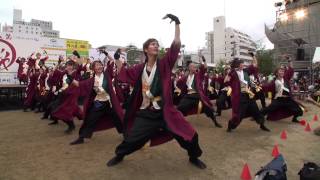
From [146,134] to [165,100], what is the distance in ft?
1.93

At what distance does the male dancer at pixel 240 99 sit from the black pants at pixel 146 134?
341 centimetres

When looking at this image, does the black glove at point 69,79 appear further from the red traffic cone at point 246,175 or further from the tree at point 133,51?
the red traffic cone at point 246,175

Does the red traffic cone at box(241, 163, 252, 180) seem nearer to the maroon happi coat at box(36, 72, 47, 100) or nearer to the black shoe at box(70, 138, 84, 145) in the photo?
the black shoe at box(70, 138, 84, 145)

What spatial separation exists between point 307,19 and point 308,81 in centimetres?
1201

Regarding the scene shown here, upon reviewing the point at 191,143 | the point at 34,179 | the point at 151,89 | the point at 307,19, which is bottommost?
the point at 34,179

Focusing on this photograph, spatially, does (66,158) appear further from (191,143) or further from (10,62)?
(10,62)

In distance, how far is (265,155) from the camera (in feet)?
19.7

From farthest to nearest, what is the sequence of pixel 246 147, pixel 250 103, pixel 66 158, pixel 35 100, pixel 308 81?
pixel 308 81, pixel 35 100, pixel 250 103, pixel 246 147, pixel 66 158

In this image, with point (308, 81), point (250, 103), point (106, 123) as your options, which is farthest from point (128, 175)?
point (308, 81)

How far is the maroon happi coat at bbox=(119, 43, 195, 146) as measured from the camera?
4.78 meters

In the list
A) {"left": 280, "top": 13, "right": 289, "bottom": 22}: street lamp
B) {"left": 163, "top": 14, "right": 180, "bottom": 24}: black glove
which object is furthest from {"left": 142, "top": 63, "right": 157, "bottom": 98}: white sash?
{"left": 280, "top": 13, "right": 289, "bottom": 22}: street lamp

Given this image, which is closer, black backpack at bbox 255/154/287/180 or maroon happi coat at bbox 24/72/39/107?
black backpack at bbox 255/154/287/180

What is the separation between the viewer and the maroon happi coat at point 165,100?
4.78 meters

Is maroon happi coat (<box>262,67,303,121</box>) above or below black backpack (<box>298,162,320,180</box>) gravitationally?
above
